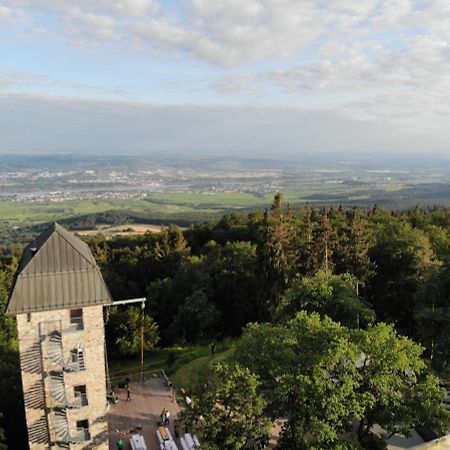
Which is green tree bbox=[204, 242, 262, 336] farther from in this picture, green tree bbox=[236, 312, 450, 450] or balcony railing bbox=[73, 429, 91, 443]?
balcony railing bbox=[73, 429, 91, 443]

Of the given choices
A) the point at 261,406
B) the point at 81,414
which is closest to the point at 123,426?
the point at 81,414

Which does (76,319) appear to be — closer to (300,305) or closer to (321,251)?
(300,305)

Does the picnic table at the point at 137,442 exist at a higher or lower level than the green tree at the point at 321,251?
lower

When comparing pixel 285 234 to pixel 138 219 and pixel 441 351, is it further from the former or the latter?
pixel 138 219

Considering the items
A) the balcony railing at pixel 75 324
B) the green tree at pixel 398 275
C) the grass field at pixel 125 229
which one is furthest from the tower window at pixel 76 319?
the grass field at pixel 125 229

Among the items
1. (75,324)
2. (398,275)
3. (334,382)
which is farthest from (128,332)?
(398,275)

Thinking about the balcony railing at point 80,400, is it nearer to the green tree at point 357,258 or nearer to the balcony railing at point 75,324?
the balcony railing at point 75,324
